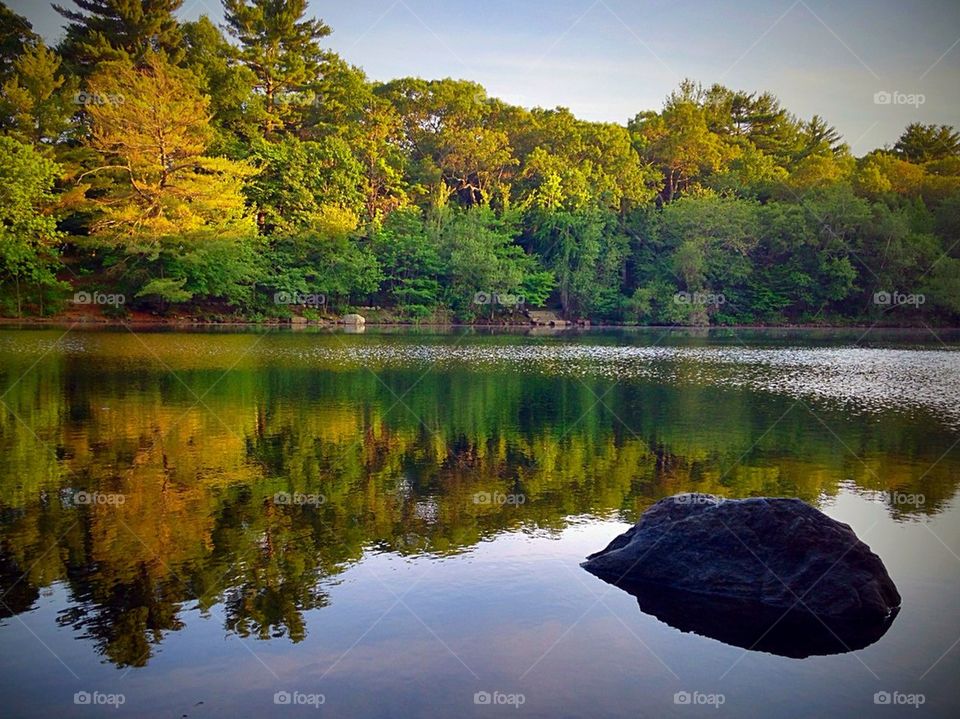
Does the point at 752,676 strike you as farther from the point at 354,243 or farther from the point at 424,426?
the point at 354,243

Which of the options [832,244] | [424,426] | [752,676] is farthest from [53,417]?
[832,244]

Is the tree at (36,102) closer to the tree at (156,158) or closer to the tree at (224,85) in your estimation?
the tree at (156,158)

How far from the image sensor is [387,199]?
54594 mm

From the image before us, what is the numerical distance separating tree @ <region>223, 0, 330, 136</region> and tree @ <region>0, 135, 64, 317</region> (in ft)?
47.9

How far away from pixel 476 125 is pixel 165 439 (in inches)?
1917

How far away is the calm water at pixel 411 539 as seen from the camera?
17.4 ft

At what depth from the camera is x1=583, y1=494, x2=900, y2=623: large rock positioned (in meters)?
6.68

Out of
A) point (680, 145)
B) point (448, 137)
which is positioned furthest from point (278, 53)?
point (680, 145)

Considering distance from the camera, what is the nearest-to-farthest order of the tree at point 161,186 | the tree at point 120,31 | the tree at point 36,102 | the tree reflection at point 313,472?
the tree reflection at point 313,472 < the tree at point 161,186 < the tree at point 36,102 < the tree at point 120,31

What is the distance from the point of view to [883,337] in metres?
45.5

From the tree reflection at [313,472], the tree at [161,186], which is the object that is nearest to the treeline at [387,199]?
the tree at [161,186]

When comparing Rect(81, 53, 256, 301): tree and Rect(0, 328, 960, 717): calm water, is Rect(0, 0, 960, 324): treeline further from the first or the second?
Rect(0, 328, 960, 717): calm water

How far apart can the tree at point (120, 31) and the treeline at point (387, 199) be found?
0.42 ft

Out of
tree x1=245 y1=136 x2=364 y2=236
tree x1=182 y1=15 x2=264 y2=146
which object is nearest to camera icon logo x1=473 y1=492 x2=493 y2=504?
tree x1=245 y1=136 x2=364 y2=236
